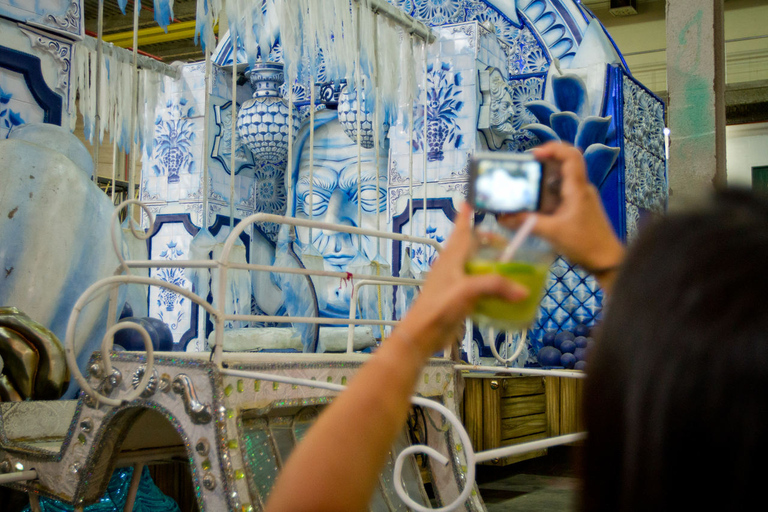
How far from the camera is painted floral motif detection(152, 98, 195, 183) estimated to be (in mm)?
5891

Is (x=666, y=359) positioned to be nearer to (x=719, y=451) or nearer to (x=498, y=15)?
(x=719, y=451)

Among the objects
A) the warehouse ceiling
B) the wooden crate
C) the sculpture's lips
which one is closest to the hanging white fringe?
the sculpture's lips

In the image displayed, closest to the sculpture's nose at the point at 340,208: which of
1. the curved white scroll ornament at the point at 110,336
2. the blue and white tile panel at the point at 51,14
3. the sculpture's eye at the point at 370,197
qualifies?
the sculpture's eye at the point at 370,197

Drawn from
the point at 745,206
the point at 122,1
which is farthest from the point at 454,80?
the point at 745,206

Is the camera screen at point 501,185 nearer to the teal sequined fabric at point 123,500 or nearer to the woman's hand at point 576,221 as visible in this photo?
the woman's hand at point 576,221

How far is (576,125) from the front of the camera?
16.4 ft

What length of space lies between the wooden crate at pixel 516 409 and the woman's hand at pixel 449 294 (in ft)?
11.2

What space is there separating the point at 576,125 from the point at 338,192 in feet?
5.91

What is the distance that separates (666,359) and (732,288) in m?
0.05

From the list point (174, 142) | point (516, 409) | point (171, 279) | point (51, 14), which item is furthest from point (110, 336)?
point (174, 142)

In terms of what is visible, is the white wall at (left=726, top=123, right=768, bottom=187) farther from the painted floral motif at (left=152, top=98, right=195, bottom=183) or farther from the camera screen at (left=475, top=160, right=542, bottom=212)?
the camera screen at (left=475, top=160, right=542, bottom=212)

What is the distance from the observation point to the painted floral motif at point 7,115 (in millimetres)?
2692

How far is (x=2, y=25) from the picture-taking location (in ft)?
8.82

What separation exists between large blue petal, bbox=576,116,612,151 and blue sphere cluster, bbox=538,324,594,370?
117 centimetres
